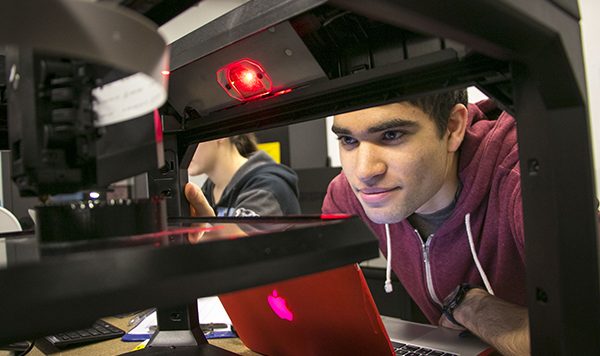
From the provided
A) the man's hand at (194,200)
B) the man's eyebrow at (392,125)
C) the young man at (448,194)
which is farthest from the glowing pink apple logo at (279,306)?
the man's eyebrow at (392,125)

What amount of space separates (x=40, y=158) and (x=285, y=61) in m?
0.30

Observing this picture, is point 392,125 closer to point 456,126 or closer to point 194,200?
point 456,126

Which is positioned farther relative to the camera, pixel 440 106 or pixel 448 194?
pixel 448 194

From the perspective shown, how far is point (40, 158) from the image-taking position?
33 cm

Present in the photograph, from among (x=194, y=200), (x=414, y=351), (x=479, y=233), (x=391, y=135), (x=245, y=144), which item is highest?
(x=245, y=144)

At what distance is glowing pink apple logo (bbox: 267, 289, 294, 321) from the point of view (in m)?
0.58

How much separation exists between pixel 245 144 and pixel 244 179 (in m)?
0.29

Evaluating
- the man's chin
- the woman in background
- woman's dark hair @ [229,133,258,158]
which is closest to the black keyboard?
the man's chin

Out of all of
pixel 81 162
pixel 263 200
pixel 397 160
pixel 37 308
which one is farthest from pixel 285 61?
pixel 263 200

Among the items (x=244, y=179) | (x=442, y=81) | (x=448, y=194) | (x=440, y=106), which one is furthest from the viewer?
(x=244, y=179)

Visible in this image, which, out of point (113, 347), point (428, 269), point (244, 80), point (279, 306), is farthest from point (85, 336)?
point (428, 269)

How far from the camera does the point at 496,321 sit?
78 cm

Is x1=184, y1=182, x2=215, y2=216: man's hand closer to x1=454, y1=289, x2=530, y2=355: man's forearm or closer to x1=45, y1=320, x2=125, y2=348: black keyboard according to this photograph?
x1=45, y1=320, x2=125, y2=348: black keyboard

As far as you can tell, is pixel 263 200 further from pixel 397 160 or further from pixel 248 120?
pixel 248 120
